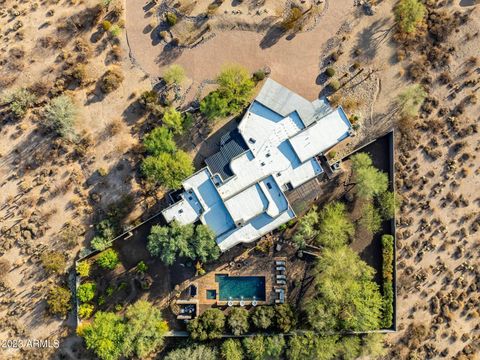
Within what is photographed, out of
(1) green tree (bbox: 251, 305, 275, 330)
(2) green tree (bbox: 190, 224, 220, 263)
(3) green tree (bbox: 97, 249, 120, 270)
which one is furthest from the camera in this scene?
(3) green tree (bbox: 97, 249, 120, 270)

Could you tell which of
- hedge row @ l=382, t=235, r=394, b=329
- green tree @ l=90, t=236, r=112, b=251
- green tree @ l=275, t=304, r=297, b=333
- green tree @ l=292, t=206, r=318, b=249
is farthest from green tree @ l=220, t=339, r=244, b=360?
green tree @ l=90, t=236, r=112, b=251

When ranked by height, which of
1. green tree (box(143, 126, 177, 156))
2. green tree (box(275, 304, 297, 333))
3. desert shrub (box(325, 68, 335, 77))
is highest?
green tree (box(143, 126, 177, 156))

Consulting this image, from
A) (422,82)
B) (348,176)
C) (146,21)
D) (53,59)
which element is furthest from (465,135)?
(53,59)

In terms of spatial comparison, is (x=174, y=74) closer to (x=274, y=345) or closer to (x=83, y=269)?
(x=83, y=269)

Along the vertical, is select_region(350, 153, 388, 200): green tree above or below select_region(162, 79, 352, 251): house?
below

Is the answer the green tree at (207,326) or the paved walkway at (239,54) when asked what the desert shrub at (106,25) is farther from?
the green tree at (207,326)

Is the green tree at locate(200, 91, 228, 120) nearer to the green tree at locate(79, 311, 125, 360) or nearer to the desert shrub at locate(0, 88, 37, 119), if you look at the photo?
the desert shrub at locate(0, 88, 37, 119)
